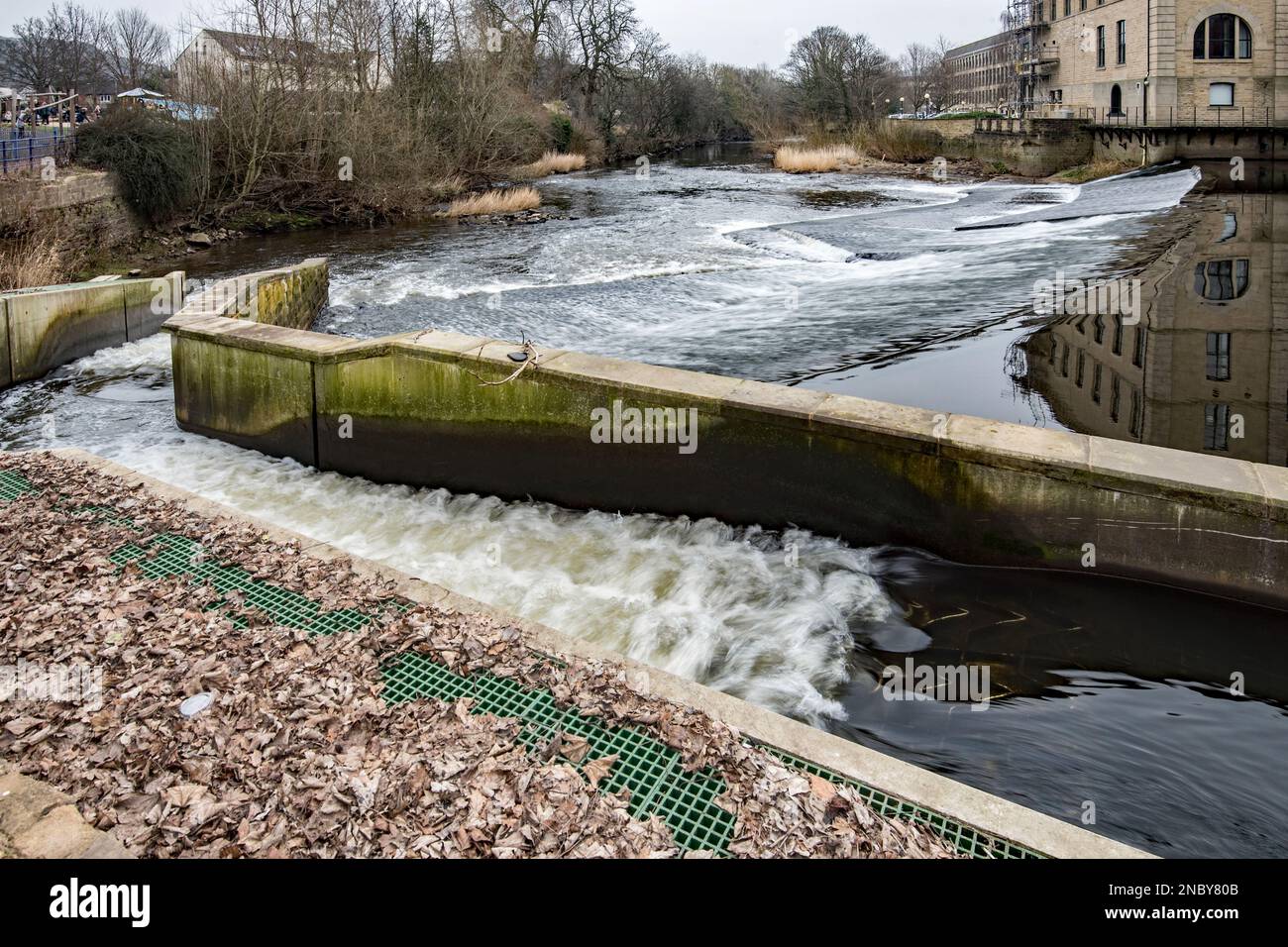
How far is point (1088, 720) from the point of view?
16.4 feet

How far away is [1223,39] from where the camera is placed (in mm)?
48656

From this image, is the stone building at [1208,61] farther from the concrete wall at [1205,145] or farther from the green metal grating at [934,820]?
the green metal grating at [934,820]

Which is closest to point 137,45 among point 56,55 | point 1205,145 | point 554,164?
point 56,55

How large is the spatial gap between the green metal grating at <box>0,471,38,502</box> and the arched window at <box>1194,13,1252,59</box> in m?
56.2

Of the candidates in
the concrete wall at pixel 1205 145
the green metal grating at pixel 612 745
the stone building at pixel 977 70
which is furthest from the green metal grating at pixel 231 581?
the stone building at pixel 977 70

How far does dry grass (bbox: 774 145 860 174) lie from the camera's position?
1881 inches

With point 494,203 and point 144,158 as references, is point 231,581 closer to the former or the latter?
point 144,158

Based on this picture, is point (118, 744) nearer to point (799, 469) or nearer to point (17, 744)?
point (17, 744)

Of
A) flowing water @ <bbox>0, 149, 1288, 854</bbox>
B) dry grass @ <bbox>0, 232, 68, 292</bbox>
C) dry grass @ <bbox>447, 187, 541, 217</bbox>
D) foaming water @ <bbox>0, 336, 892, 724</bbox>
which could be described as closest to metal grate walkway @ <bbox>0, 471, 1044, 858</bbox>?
flowing water @ <bbox>0, 149, 1288, 854</bbox>

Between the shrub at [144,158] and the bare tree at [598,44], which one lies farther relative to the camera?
the bare tree at [598,44]

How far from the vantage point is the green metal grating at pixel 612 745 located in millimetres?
3844

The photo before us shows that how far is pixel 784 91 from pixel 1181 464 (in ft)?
245

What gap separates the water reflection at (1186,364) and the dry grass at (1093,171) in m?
27.3

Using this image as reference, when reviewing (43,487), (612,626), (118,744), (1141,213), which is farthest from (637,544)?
(1141,213)
